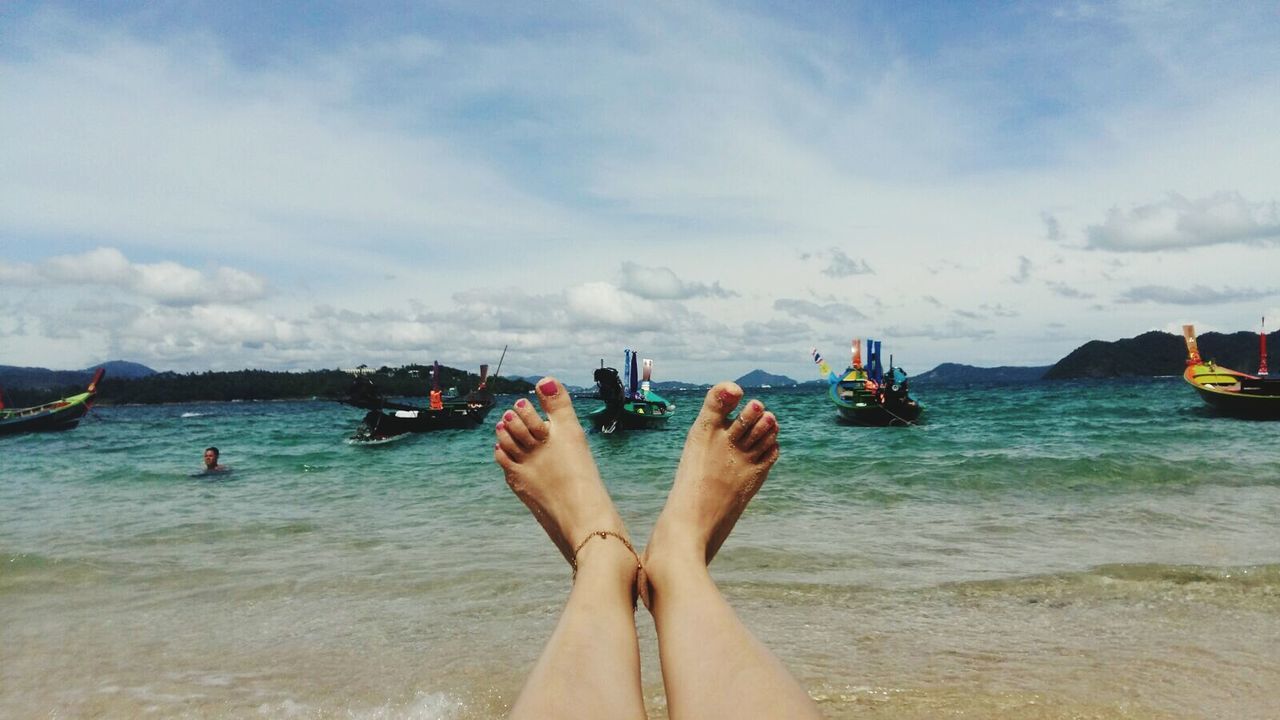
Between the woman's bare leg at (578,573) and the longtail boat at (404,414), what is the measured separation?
1575 centimetres

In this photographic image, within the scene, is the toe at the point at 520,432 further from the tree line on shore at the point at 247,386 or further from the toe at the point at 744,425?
the tree line on shore at the point at 247,386

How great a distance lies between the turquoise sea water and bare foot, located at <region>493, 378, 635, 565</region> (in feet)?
1.82

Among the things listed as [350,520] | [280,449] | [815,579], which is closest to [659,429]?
[280,449]

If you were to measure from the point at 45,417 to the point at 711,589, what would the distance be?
29.6 m

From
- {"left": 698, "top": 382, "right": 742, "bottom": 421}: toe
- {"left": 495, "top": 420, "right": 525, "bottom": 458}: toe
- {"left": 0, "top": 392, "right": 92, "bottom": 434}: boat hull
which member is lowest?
{"left": 0, "top": 392, "right": 92, "bottom": 434}: boat hull

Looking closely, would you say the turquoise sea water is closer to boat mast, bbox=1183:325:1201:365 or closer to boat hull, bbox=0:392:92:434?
boat mast, bbox=1183:325:1201:365

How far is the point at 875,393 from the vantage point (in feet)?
57.9

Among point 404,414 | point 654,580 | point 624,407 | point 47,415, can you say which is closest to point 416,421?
point 404,414

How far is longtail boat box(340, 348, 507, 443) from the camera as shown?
17.6 meters

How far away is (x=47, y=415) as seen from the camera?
23969 mm

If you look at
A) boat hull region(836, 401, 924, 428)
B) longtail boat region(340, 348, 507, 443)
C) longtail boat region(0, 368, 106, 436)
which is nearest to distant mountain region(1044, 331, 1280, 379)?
boat hull region(836, 401, 924, 428)

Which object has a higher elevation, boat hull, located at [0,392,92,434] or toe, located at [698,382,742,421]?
toe, located at [698,382,742,421]

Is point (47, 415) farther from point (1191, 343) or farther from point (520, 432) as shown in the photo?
point (1191, 343)

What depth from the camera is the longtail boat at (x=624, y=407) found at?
18844 millimetres
